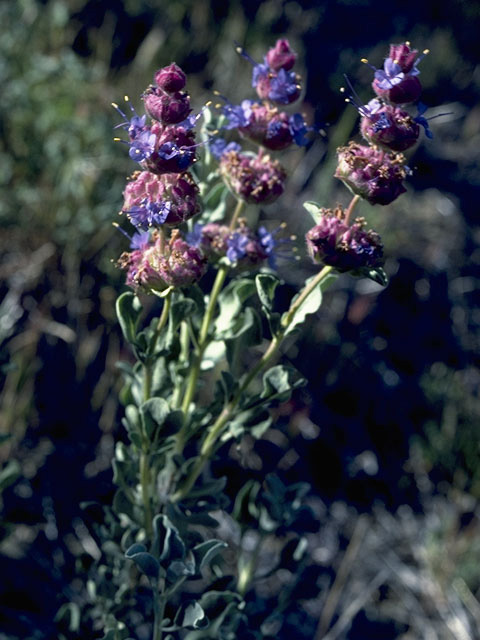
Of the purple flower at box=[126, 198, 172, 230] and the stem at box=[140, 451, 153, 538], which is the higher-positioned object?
the purple flower at box=[126, 198, 172, 230]

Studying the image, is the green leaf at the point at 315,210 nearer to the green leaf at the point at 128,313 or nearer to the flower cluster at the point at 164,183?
the flower cluster at the point at 164,183

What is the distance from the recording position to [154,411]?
1.90 m

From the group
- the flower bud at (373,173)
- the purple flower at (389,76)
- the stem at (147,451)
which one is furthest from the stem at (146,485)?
the purple flower at (389,76)

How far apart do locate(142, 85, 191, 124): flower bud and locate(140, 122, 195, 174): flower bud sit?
0.07 ft

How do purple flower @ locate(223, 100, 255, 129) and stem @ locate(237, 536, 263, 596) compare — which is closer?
purple flower @ locate(223, 100, 255, 129)

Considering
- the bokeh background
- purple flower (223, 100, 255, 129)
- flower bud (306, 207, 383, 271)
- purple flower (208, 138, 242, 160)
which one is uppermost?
purple flower (223, 100, 255, 129)

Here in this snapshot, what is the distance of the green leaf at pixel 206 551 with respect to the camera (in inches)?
73.0

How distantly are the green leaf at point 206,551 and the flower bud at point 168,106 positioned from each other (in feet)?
3.35

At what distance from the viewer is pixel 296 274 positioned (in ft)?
13.5

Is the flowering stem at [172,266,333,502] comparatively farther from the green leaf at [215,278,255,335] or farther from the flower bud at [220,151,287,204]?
the flower bud at [220,151,287,204]

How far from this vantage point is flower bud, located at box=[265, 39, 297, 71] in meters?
1.99

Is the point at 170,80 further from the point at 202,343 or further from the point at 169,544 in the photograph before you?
the point at 169,544

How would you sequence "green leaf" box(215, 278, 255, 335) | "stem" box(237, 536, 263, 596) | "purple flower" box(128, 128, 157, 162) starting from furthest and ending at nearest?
1. "stem" box(237, 536, 263, 596)
2. "green leaf" box(215, 278, 255, 335)
3. "purple flower" box(128, 128, 157, 162)

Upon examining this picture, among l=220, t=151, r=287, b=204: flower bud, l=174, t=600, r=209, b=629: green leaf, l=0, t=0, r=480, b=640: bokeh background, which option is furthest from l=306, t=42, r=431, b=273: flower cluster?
l=0, t=0, r=480, b=640: bokeh background
